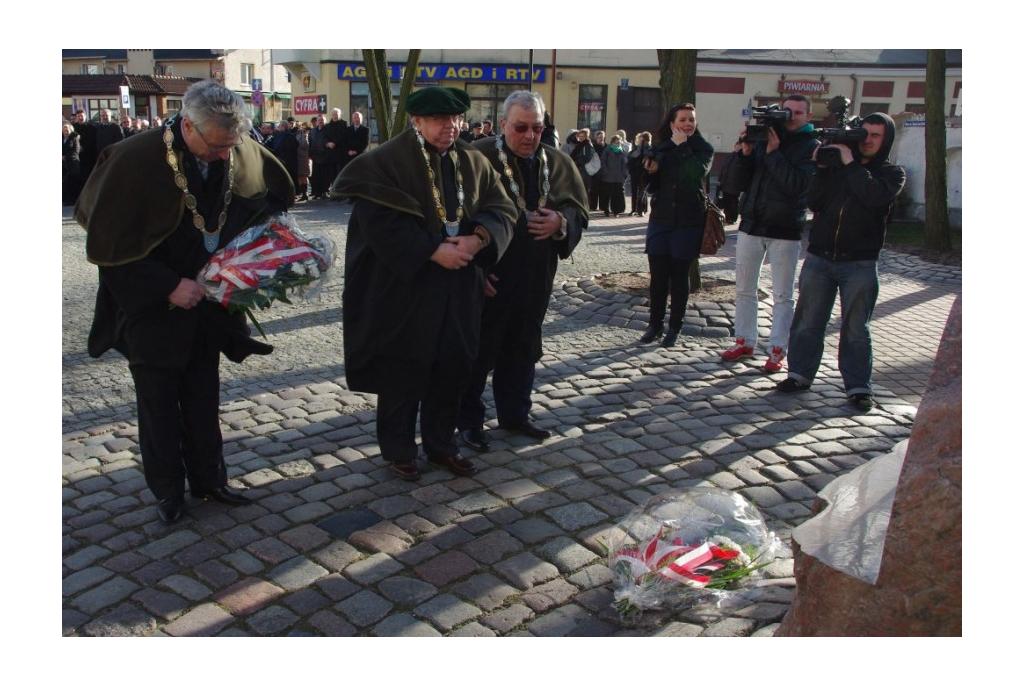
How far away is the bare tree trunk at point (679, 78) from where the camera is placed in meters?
9.06

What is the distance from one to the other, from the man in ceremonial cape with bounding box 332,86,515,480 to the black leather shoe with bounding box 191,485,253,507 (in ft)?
2.43

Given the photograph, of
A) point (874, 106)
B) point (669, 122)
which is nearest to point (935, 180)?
point (669, 122)

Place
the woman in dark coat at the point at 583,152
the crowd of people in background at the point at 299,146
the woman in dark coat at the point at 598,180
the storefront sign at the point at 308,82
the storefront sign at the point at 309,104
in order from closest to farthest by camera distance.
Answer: the woman in dark coat at the point at 583,152 → the crowd of people in background at the point at 299,146 → the woman in dark coat at the point at 598,180 → the storefront sign at the point at 309,104 → the storefront sign at the point at 308,82

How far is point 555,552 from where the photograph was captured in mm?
3988

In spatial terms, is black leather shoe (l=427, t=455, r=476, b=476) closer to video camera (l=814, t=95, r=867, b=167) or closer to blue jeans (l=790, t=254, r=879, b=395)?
blue jeans (l=790, t=254, r=879, b=395)

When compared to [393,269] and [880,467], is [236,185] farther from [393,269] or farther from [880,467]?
[880,467]

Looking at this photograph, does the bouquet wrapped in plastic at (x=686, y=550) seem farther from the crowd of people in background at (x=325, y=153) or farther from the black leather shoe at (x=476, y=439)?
the crowd of people in background at (x=325, y=153)

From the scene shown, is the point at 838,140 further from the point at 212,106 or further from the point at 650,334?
the point at 212,106

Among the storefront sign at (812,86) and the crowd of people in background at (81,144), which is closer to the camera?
the crowd of people in background at (81,144)

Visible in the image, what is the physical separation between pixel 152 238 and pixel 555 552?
7.11 ft

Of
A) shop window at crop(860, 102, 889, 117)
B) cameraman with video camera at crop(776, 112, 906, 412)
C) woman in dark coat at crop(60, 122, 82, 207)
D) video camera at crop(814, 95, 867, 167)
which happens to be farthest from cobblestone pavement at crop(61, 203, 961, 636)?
shop window at crop(860, 102, 889, 117)

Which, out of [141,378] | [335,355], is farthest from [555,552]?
[335,355]

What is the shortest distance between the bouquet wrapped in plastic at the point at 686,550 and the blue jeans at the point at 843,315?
2.57m

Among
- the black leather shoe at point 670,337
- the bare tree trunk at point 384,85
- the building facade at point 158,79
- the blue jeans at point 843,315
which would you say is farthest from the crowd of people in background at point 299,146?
the blue jeans at point 843,315
